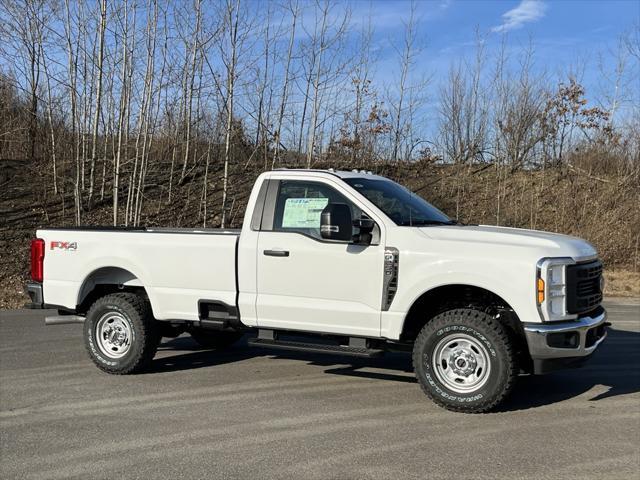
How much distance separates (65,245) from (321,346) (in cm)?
326

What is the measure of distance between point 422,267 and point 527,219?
17.6 metres

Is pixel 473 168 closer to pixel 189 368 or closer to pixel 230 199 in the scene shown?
pixel 230 199

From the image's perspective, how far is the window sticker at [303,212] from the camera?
20.4ft

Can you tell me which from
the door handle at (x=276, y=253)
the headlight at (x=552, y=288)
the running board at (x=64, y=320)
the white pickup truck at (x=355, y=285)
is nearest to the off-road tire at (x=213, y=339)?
the white pickup truck at (x=355, y=285)

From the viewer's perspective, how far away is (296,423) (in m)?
5.22

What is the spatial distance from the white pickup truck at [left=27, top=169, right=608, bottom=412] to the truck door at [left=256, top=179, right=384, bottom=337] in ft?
0.04

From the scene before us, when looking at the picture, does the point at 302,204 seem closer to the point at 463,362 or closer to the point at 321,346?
the point at 321,346

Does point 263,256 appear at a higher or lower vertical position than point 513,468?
higher

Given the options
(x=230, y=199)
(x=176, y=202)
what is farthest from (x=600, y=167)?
(x=176, y=202)

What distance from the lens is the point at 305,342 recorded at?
6.24 meters

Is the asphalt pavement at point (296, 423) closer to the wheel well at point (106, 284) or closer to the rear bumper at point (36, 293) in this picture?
the rear bumper at point (36, 293)

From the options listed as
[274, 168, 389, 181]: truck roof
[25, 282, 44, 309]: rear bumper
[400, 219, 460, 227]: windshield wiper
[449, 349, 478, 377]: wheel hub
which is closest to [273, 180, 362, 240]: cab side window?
[274, 168, 389, 181]: truck roof

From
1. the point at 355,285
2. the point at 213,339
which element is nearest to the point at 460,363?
the point at 355,285

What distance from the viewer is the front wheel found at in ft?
17.7
